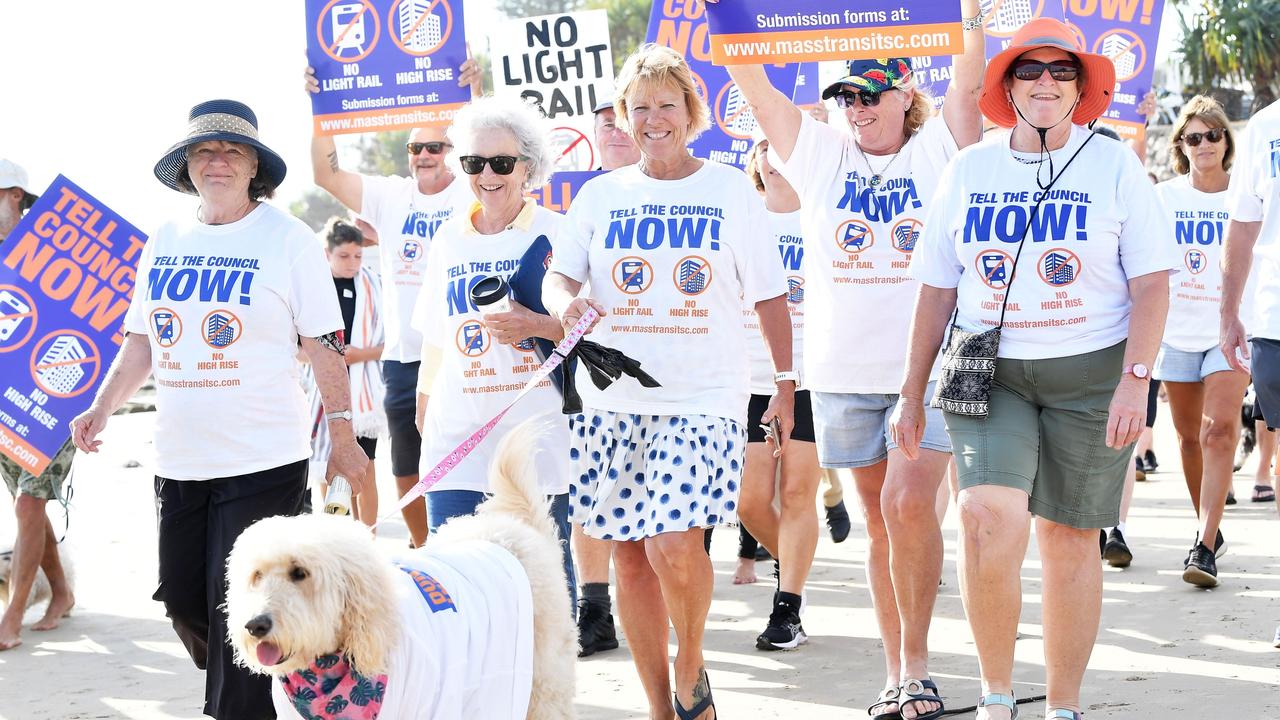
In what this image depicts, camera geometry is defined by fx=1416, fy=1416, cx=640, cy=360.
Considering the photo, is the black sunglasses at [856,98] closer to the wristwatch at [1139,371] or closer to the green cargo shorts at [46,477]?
the wristwatch at [1139,371]

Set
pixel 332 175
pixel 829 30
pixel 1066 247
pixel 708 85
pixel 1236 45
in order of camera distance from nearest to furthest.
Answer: pixel 1066 247 < pixel 829 30 < pixel 332 175 < pixel 708 85 < pixel 1236 45

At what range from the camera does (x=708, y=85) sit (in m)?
10.2

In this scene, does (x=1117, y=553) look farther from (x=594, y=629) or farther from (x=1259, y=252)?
A: (x=594, y=629)

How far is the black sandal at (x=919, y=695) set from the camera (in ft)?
17.1

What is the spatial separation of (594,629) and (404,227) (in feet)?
9.41

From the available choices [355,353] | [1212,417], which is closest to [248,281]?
[355,353]

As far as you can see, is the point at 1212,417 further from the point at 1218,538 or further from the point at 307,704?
the point at 307,704

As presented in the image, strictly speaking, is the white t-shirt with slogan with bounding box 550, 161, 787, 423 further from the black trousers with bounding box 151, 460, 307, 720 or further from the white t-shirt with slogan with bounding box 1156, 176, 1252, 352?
the white t-shirt with slogan with bounding box 1156, 176, 1252, 352

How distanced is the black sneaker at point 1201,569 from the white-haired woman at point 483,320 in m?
3.66

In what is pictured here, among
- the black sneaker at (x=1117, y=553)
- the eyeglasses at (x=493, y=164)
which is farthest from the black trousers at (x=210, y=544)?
the black sneaker at (x=1117, y=553)

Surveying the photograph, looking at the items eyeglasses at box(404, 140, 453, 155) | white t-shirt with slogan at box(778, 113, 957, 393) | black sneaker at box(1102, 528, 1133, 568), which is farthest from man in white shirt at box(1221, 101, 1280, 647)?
eyeglasses at box(404, 140, 453, 155)

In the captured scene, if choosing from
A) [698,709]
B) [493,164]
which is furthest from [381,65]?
[698,709]

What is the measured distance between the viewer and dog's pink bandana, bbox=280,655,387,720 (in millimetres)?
3850

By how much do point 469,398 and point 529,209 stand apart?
32.9 inches
